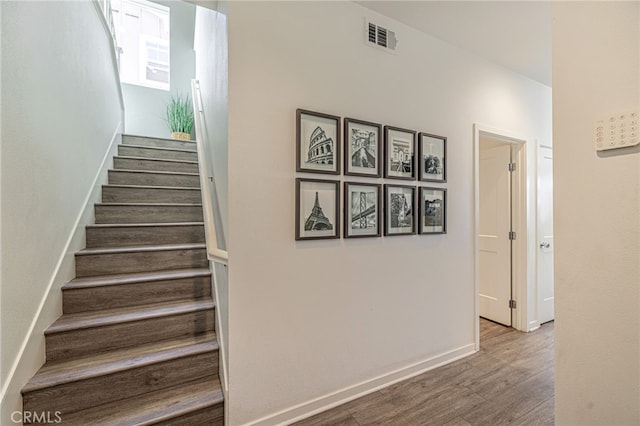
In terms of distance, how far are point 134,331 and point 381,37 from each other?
2.68 m


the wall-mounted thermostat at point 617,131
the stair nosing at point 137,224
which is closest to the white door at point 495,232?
the wall-mounted thermostat at point 617,131

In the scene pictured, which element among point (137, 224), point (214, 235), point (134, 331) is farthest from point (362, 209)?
point (137, 224)

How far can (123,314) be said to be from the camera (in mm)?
1795

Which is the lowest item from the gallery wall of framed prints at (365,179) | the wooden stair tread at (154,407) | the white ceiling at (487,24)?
the wooden stair tread at (154,407)

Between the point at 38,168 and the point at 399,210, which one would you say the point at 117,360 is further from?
the point at 399,210

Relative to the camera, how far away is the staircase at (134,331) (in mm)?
1457

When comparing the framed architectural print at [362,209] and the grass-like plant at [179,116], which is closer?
the framed architectural print at [362,209]

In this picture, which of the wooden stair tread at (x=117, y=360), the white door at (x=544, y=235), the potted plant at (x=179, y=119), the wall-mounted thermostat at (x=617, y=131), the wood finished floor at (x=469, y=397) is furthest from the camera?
the potted plant at (x=179, y=119)

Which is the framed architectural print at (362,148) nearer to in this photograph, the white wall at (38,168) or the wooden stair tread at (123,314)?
the wooden stair tread at (123,314)

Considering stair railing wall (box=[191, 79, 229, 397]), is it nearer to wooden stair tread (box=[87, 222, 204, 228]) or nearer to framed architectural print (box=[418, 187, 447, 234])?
wooden stair tread (box=[87, 222, 204, 228])

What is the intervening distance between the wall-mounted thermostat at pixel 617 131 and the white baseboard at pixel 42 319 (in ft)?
8.55

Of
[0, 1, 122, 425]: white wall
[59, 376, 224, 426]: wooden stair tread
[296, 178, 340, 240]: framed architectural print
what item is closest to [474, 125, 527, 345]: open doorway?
[296, 178, 340, 240]: framed architectural print

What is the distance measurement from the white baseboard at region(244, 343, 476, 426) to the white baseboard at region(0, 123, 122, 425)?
3.66 ft

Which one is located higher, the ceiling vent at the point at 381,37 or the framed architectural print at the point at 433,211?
the ceiling vent at the point at 381,37
